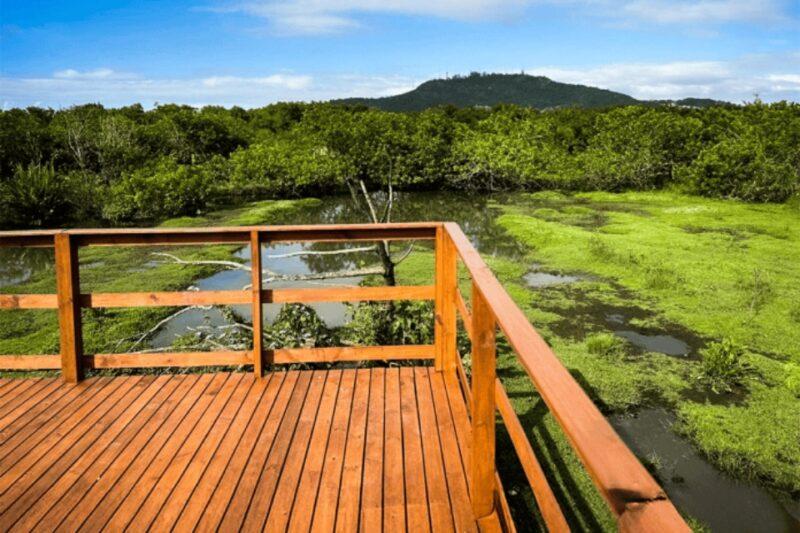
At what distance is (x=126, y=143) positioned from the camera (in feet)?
79.9

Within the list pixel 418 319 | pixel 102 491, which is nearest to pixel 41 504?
pixel 102 491

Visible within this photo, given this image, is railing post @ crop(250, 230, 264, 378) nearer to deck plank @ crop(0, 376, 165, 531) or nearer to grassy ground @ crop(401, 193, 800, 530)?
deck plank @ crop(0, 376, 165, 531)

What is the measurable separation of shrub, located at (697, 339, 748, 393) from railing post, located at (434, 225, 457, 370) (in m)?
4.36

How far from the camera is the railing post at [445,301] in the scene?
139 inches

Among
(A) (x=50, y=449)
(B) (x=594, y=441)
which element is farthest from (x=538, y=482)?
(A) (x=50, y=449)

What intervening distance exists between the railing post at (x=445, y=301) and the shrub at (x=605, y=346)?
4.50 metres

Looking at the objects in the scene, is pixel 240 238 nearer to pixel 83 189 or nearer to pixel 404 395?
pixel 404 395

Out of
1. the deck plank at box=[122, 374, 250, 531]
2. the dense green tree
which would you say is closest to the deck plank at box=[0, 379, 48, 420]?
the deck plank at box=[122, 374, 250, 531]

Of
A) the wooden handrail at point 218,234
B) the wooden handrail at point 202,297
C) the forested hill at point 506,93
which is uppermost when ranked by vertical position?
the forested hill at point 506,93

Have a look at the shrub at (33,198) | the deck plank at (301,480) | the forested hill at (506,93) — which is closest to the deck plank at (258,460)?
the deck plank at (301,480)

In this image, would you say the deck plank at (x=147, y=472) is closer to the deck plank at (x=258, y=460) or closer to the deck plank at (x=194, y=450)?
the deck plank at (x=194, y=450)

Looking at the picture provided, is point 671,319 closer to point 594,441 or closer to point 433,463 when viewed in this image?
point 433,463

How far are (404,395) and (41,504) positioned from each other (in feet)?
6.15

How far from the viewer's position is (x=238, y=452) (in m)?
2.88
